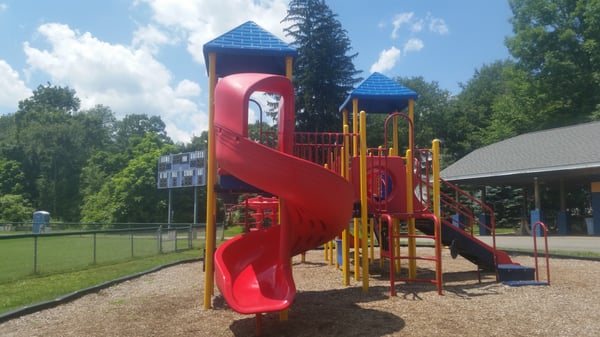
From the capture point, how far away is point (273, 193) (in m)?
5.50

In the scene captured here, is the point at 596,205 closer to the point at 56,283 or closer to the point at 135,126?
the point at 56,283

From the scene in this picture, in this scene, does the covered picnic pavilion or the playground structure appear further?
the covered picnic pavilion

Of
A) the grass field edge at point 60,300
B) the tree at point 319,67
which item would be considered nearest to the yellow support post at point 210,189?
the grass field edge at point 60,300

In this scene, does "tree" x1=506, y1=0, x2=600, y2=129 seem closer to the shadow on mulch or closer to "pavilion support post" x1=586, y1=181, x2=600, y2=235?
"pavilion support post" x1=586, y1=181, x2=600, y2=235

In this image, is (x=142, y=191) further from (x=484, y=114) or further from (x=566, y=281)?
(x=566, y=281)

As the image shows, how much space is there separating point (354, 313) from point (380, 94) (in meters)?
5.29

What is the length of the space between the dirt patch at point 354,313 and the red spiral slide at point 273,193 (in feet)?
2.00

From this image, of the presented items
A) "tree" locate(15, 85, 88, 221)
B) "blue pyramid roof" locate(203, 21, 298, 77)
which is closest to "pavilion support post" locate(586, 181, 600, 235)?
"blue pyramid roof" locate(203, 21, 298, 77)

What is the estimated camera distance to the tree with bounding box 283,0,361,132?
35344 millimetres

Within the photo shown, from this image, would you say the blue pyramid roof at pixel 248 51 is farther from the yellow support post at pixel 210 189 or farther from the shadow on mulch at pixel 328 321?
the shadow on mulch at pixel 328 321

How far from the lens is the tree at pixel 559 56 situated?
35.3 metres

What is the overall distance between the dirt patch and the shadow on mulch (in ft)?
0.04

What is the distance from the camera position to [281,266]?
6.03 meters

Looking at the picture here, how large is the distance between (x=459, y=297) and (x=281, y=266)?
10.7ft
